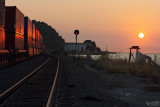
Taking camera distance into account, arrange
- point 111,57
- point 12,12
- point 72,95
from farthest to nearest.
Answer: point 111,57
point 12,12
point 72,95

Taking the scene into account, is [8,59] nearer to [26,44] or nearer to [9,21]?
[9,21]

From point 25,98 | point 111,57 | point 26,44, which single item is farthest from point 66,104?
point 26,44

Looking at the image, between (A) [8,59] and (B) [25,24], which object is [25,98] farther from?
(B) [25,24]

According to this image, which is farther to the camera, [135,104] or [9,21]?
[9,21]

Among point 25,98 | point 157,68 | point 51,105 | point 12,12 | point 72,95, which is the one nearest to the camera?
point 51,105

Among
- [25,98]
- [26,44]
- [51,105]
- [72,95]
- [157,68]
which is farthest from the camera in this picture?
[26,44]

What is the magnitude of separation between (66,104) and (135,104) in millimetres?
1944

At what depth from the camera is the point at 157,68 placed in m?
13.2

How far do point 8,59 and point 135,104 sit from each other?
15.3 meters

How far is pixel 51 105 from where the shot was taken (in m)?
5.20

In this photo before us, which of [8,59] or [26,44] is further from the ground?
[26,44]

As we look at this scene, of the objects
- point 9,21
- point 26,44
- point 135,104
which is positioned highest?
point 9,21

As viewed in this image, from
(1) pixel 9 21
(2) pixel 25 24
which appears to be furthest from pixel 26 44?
(1) pixel 9 21

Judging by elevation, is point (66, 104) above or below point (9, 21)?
below
